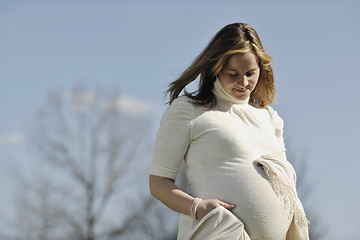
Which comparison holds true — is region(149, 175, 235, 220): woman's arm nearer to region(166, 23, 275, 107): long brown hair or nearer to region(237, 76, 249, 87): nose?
region(166, 23, 275, 107): long brown hair

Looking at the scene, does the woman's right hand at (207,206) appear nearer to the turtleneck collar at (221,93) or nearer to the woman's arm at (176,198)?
the woman's arm at (176,198)

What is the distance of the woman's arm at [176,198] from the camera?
3057 mm

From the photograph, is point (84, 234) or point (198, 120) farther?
point (84, 234)

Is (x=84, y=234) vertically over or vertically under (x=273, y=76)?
under

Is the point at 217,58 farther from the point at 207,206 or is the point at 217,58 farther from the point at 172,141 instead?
the point at 207,206

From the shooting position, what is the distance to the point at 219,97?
3.33 meters

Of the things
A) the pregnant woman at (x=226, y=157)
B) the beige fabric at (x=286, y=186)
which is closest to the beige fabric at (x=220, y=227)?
the pregnant woman at (x=226, y=157)

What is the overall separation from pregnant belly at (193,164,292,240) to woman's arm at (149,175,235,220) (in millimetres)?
53

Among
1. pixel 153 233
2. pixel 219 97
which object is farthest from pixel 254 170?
pixel 153 233

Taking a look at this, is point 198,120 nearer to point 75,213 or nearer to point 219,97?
point 219,97

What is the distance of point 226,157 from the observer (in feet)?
10.3

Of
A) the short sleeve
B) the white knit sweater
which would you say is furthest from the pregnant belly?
the short sleeve

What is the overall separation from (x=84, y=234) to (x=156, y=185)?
19238mm

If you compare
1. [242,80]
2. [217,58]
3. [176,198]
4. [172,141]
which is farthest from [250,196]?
[217,58]
